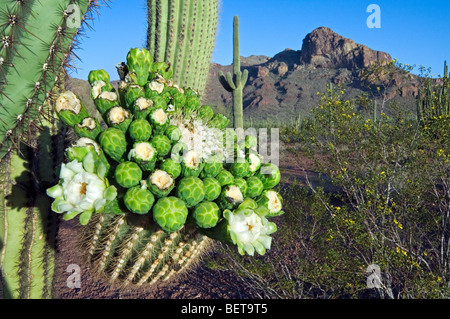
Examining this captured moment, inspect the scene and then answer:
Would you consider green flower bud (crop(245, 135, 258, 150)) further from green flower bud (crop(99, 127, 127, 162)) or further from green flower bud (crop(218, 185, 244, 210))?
green flower bud (crop(99, 127, 127, 162))

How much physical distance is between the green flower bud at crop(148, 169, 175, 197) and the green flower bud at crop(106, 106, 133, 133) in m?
0.23

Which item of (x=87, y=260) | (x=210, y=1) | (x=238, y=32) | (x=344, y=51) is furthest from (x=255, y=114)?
(x=87, y=260)

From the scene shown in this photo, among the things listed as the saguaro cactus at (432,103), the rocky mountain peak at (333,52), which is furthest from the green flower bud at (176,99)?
the rocky mountain peak at (333,52)

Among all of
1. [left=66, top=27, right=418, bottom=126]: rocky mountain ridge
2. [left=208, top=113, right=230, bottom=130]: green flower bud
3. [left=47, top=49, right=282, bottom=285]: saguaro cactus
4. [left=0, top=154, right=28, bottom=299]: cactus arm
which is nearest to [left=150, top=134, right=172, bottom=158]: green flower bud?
[left=47, top=49, right=282, bottom=285]: saguaro cactus

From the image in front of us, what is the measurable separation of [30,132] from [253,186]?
2.93 feet

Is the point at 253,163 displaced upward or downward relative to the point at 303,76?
downward

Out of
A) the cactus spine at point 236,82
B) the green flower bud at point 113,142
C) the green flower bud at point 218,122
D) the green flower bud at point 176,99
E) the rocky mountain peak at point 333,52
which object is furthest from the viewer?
the rocky mountain peak at point 333,52

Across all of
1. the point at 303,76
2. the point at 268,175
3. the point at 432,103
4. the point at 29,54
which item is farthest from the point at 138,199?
the point at 303,76

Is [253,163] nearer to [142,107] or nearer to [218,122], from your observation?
[218,122]

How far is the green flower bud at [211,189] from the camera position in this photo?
40.0 inches

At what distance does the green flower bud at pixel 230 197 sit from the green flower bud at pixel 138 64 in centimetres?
60

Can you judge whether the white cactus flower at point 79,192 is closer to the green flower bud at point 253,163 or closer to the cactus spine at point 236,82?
the green flower bud at point 253,163

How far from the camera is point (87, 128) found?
1042mm
